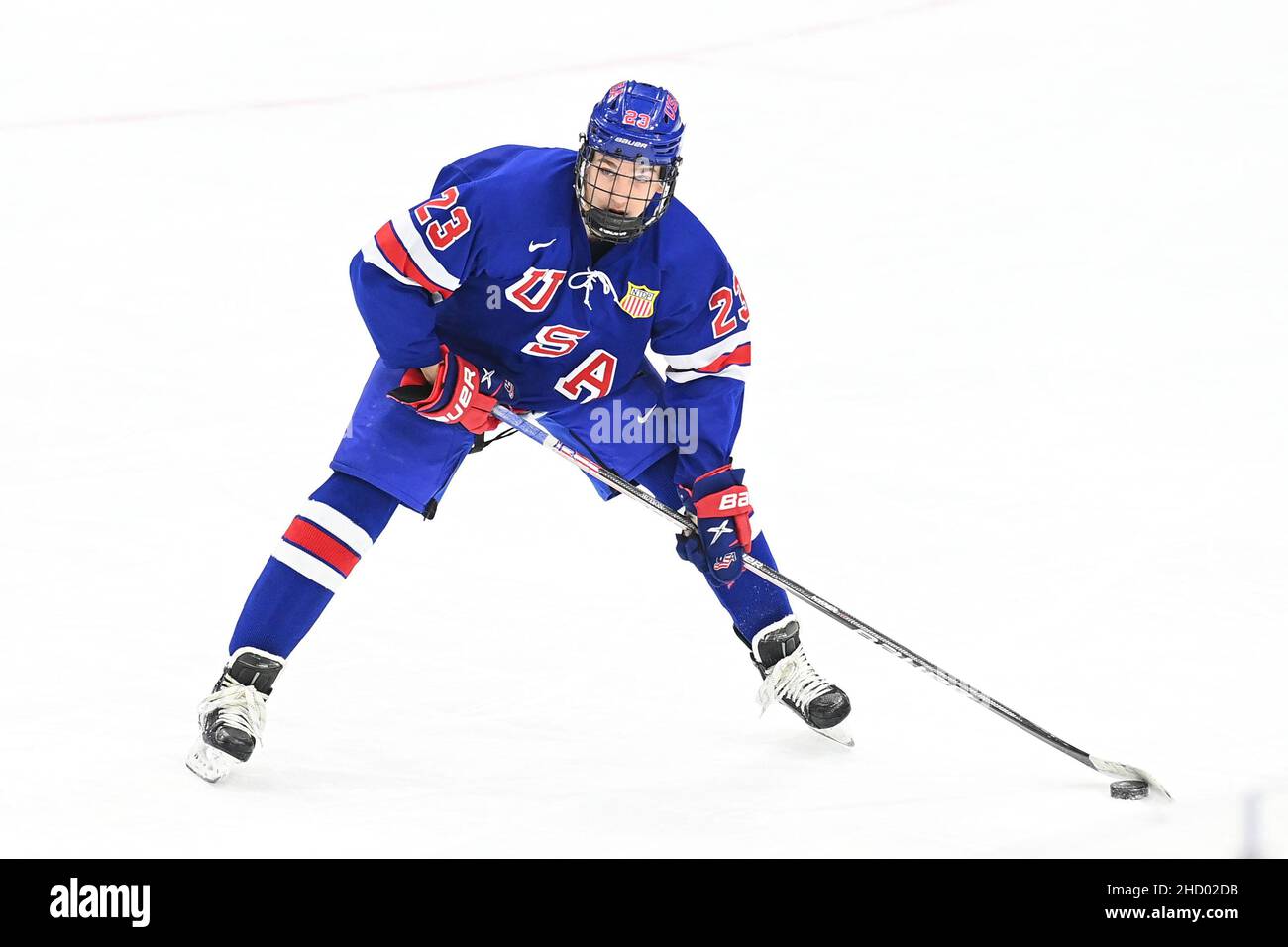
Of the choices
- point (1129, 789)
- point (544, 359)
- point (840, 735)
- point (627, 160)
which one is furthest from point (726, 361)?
point (1129, 789)

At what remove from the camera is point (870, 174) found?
15.8ft

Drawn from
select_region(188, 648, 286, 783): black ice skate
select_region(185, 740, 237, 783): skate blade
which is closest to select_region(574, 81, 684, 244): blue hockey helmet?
select_region(188, 648, 286, 783): black ice skate

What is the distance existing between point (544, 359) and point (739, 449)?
49.9 inches

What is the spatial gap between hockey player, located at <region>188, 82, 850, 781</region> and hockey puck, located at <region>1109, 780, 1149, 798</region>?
0.50m

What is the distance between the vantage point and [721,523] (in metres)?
2.83

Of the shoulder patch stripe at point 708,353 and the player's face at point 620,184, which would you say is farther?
the shoulder patch stripe at point 708,353

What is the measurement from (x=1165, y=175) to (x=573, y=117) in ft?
6.25

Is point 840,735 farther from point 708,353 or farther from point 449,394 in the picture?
point 449,394

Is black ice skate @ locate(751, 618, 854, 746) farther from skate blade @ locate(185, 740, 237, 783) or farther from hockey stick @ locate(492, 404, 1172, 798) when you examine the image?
skate blade @ locate(185, 740, 237, 783)

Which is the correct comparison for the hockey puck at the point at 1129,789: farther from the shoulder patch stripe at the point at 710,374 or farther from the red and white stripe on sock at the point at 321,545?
the red and white stripe on sock at the point at 321,545

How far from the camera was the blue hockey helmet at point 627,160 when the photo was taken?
262 centimetres

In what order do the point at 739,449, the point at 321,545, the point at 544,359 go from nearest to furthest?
the point at 321,545, the point at 544,359, the point at 739,449

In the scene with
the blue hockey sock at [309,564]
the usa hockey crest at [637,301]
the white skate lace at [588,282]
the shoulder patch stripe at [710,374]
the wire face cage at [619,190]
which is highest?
the wire face cage at [619,190]

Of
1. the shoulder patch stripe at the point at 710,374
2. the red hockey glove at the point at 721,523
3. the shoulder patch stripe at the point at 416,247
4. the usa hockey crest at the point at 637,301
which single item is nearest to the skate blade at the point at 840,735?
the red hockey glove at the point at 721,523
